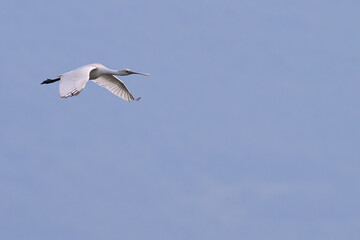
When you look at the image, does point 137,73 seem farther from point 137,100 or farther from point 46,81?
point 46,81

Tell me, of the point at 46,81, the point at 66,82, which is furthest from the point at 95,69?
the point at 66,82

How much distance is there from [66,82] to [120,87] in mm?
5550

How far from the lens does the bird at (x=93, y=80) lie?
23094mm

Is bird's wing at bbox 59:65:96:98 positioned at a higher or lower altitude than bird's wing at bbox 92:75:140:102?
lower

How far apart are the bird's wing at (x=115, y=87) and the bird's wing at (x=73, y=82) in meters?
3.88

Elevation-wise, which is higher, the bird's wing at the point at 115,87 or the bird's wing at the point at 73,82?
the bird's wing at the point at 115,87

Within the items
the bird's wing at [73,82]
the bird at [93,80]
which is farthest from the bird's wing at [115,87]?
the bird's wing at [73,82]

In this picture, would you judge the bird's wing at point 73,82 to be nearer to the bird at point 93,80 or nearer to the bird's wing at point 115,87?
the bird at point 93,80

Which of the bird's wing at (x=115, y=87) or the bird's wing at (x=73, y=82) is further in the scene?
the bird's wing at (x=115, y=87)

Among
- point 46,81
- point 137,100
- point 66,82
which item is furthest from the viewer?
point 137,100

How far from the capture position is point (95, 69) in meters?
27.1

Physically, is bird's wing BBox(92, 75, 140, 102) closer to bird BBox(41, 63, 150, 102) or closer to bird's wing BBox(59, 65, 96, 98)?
bird BBox(41, 63, 150, 102)

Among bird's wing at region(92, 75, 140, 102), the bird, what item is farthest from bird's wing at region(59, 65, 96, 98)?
bird's wing at region(92, 75, 140, 102)

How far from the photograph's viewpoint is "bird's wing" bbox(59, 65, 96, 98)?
2286 cm
